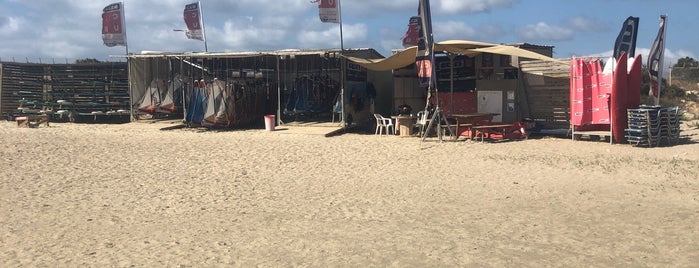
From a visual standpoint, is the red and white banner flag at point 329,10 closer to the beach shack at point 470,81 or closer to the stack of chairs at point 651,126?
the beach shack at point 470,81

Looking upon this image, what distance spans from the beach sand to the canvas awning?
9.02ft

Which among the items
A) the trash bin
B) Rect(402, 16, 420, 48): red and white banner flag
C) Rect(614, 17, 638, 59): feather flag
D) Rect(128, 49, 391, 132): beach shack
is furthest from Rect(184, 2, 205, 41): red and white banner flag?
Rect(614, 17, 638, 59): feather flag

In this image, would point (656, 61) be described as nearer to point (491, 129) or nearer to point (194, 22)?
point (491, 129)

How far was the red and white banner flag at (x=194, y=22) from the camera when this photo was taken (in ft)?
67.1

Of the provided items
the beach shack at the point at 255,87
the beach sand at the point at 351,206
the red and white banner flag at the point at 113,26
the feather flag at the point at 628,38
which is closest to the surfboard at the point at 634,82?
the beach sand at the point at 351,206

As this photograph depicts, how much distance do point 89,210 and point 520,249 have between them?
188 inches

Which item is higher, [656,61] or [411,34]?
[411,34]

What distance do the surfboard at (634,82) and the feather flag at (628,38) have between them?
5.80ft

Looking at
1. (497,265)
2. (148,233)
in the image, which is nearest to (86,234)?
(148,233)

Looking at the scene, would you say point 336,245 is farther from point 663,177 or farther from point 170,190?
point 663,177

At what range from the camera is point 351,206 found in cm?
682

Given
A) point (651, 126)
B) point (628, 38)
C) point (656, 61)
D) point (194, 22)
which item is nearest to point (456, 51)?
point (628, 38)

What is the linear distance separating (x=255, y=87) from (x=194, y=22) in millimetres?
4202

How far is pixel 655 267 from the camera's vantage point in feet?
14.6
